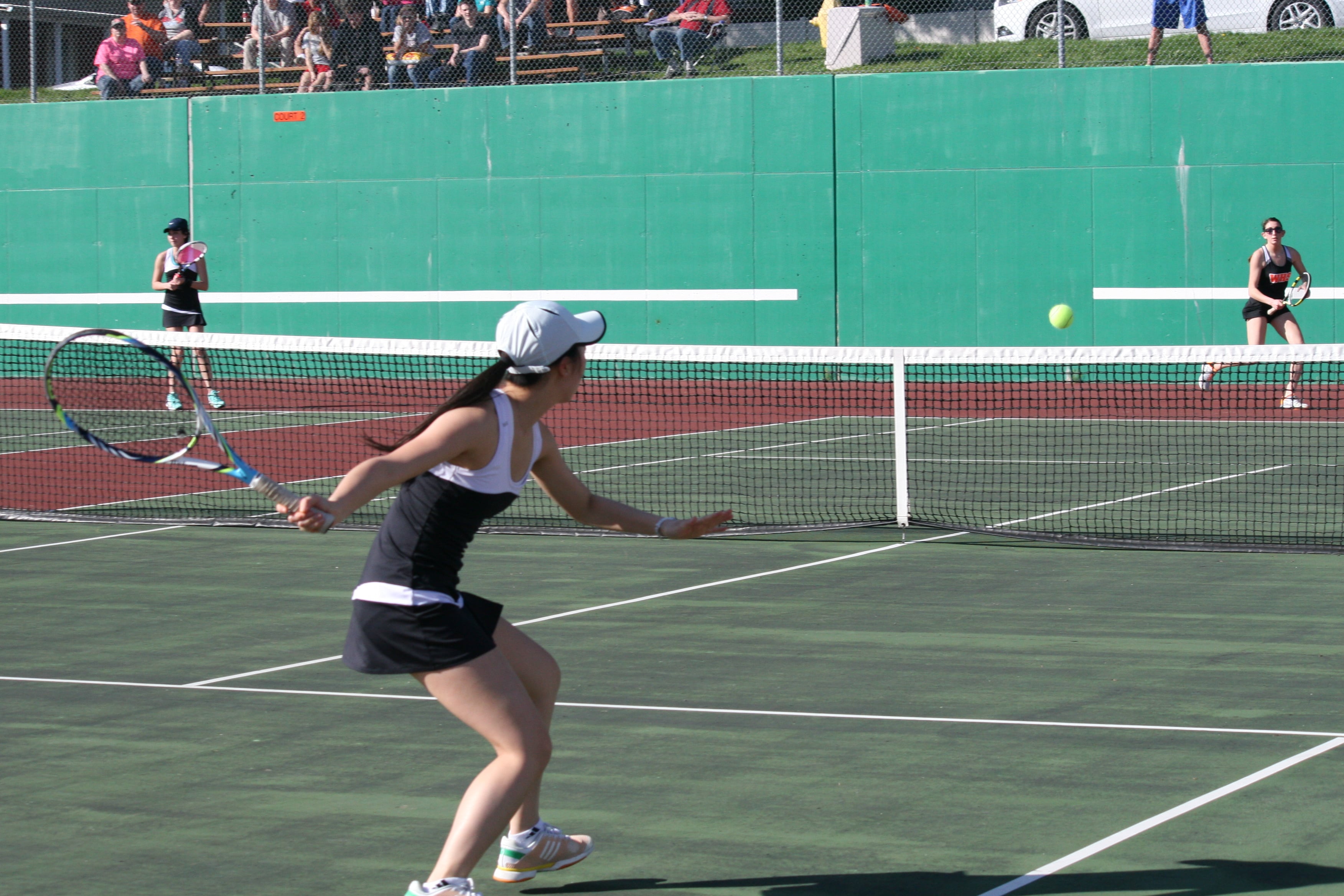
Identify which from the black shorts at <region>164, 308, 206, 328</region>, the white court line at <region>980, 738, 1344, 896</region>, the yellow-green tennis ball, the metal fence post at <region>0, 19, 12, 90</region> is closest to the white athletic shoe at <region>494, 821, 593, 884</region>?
the white court line at <region>980, 738, 1344, 896</region>

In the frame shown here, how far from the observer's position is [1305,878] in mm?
4590

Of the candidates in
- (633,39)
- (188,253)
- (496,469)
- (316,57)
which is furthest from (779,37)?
(496,469)

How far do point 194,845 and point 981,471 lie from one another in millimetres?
9465

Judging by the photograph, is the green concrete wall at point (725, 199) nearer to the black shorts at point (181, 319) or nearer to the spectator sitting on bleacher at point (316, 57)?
the spectator sitting on bleacher at point (316, 57)

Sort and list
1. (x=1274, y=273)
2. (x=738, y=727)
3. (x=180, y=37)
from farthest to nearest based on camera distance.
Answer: (x=180, y=37), (x=1274, y=273), (x=738, y=727)

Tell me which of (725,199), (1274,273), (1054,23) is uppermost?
(1054,23)

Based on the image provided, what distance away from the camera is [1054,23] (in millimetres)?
22859

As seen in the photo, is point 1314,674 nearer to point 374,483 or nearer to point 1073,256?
point 374,483

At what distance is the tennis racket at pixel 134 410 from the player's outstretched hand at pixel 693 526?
0.97 metres

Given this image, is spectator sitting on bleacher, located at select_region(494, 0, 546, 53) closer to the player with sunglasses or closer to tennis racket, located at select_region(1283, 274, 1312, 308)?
the player with sunglasses

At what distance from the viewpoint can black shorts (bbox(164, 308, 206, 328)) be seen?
62.4ft

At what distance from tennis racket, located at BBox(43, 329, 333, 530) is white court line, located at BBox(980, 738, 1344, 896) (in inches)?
76.8

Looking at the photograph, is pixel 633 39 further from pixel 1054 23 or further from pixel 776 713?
pixel 776 713

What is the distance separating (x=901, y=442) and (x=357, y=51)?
46.2 ft
